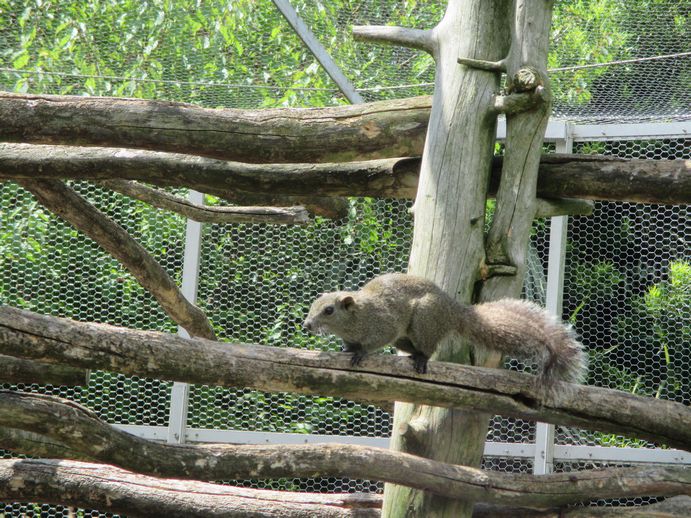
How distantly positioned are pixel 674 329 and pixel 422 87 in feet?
6.64

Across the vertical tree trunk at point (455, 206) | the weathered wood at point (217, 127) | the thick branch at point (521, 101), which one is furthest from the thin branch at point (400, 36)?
the thick branch at point (521, 101)

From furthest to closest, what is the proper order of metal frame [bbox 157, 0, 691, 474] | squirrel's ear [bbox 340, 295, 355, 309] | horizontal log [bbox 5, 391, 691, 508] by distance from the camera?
metal frame [bbox 157, 0, 691, 474] → squirrel's ear [bbox 340, 295, 355, 309] → horizontal log [bbox 5, 391, 691, 508]

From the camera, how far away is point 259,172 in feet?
13.1

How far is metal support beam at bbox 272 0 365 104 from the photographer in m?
4.11

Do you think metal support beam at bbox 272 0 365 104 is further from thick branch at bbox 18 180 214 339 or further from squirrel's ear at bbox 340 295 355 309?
thick branch at bbox 18 180 214 339

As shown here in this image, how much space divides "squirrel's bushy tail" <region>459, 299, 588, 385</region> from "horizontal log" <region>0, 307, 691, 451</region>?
12cm

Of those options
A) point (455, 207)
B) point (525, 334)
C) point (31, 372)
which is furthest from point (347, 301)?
point (31, 372)

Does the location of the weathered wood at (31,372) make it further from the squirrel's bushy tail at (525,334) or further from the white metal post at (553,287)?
the white metal post at (553,287)

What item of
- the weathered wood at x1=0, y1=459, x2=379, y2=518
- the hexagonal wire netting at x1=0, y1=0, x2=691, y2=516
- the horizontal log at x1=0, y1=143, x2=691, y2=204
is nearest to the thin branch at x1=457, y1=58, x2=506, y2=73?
the horizontal log at x1=0, y1=143, x2=691, y2=204

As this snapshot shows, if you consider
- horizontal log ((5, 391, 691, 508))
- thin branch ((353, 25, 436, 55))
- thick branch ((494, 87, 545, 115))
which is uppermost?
thin branch ((353, 25, 436, 55))

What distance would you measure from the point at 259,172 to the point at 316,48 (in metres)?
0.75

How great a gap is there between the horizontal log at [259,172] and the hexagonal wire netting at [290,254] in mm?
976

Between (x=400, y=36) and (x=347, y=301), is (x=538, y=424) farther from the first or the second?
(x=400, y=36)

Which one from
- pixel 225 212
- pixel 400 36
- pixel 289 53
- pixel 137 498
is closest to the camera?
pixel 137 498
